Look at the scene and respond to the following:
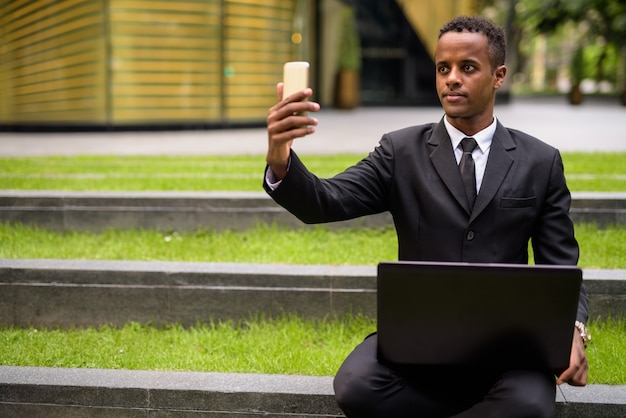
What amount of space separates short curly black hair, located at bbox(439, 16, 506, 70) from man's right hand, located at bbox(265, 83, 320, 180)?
82 centimetres

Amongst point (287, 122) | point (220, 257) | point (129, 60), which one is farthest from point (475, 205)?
point (129, 60)

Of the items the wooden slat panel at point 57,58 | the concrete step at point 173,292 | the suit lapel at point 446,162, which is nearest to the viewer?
the suit lapel at point 446,162

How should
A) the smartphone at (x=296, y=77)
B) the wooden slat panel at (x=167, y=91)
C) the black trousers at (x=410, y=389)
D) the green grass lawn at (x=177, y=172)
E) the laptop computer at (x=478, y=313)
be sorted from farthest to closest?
the wooden slat panel at (x=167, y=91)
the green grass lawn at (x=177, y=172)
the black trousers at (x=410, y=389)
the laptop computer at (x=478, y=313)
the smartphone at (x=296, y=77)

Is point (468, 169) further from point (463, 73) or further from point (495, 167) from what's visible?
point (463, 73)

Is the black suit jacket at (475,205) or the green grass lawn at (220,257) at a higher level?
the black suit jacket at (475,205)

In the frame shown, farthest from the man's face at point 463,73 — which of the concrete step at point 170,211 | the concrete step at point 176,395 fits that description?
the concrete step at point 170,211

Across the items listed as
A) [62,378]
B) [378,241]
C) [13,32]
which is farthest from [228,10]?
[62,378]

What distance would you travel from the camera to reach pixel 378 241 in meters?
5.66

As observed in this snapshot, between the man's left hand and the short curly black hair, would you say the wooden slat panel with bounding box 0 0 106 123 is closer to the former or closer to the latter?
the short curly black hair

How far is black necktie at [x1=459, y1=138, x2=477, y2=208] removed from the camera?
9.66ft

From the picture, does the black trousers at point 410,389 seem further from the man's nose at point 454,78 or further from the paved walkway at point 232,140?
the paved walkway at point 232,140

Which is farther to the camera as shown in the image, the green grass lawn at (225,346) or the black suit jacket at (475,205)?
the green grass lawn at (225,346)

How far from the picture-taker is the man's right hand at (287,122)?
2297 mm

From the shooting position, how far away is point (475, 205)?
9.54ft
